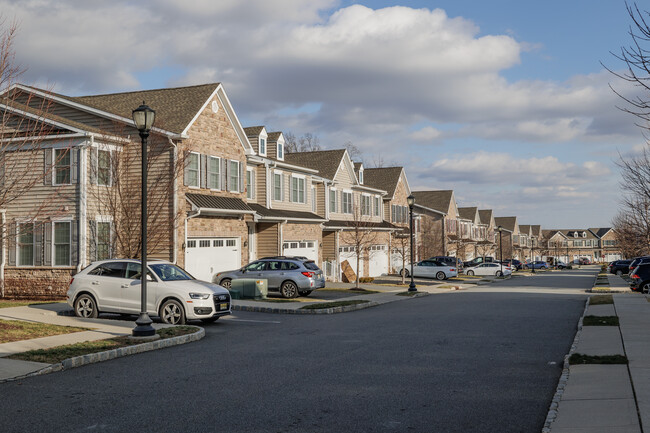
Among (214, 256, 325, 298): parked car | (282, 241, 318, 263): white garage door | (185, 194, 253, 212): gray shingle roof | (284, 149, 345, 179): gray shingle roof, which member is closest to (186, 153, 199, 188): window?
(185, 194, 253, 212): gray shingle roof

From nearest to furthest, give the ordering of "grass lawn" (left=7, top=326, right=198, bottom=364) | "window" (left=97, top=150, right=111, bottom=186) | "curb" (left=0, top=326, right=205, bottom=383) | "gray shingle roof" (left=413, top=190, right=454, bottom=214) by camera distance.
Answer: "curb" (left=0, top=326, right=205, bottom=383) < "grass lawn" (left=7, top=326, right=198, bottom=364) < "window" (left=97, top=150, right=111, bottom=186) < "gray shingle roof" (left=413, top=190, right=454, bottom=214)

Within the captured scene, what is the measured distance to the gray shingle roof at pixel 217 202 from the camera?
26750mm

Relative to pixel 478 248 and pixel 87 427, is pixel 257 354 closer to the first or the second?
pixel 87 427

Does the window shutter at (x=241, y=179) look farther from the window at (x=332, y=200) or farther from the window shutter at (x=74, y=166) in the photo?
the window at (x=332, y=200)

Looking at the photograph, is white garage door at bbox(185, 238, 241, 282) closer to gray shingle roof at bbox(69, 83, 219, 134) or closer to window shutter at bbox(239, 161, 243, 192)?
window shutter at bbox(239, 161, 243, 192)

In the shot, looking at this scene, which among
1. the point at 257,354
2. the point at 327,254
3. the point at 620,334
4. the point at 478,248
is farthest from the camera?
the point at 478,248

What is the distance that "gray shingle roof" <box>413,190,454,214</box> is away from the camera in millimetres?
75625

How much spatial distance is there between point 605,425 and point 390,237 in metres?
47.7

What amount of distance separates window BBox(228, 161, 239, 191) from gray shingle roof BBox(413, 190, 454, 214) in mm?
46329

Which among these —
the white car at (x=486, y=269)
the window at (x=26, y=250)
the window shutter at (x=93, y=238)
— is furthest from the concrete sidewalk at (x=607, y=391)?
the white car at (x=486, y=269)

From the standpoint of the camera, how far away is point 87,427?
23.1ft

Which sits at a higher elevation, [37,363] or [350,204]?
[350,204]

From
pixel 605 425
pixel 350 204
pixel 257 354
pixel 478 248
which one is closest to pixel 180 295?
pixel 257 354

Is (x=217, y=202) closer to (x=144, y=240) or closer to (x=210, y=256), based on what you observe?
(x=210, y=256)
